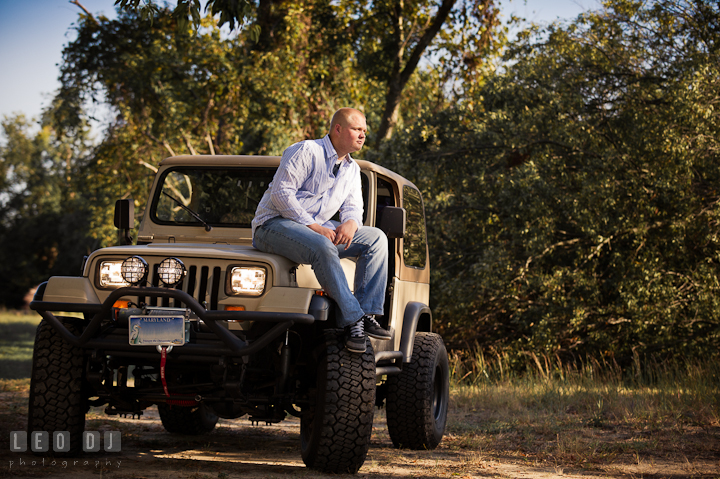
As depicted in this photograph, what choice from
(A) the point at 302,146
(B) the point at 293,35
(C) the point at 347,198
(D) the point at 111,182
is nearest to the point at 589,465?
(C) the point at 347,198

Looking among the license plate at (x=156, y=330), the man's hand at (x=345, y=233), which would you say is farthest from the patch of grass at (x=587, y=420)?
the license plate at (x=156, y=330)

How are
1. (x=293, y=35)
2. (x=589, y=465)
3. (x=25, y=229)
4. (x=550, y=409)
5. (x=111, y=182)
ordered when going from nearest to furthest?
(x=589, y=465) → (x=550, y=409) → (x=293, y=35) → (x=111, y=182) → (x=25, y=229)

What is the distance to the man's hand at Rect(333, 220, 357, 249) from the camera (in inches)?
185

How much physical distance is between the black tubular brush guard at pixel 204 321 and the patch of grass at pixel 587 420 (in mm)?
2509

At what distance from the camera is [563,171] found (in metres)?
12.8

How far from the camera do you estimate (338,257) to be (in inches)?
176

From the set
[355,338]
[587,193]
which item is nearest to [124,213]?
[355,338]

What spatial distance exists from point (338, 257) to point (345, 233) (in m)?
0.28

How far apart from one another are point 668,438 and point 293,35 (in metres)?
13.5

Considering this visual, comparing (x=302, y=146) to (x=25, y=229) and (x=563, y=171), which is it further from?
(x=25, y=229)

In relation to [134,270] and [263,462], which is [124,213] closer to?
[134,270]

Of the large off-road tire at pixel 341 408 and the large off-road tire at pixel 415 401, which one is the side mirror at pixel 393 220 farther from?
the large off-road tire at pixel 415 401

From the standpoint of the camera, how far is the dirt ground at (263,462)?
15.0ft

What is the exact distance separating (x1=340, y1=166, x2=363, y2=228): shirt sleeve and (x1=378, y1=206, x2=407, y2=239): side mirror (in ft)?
1.00
